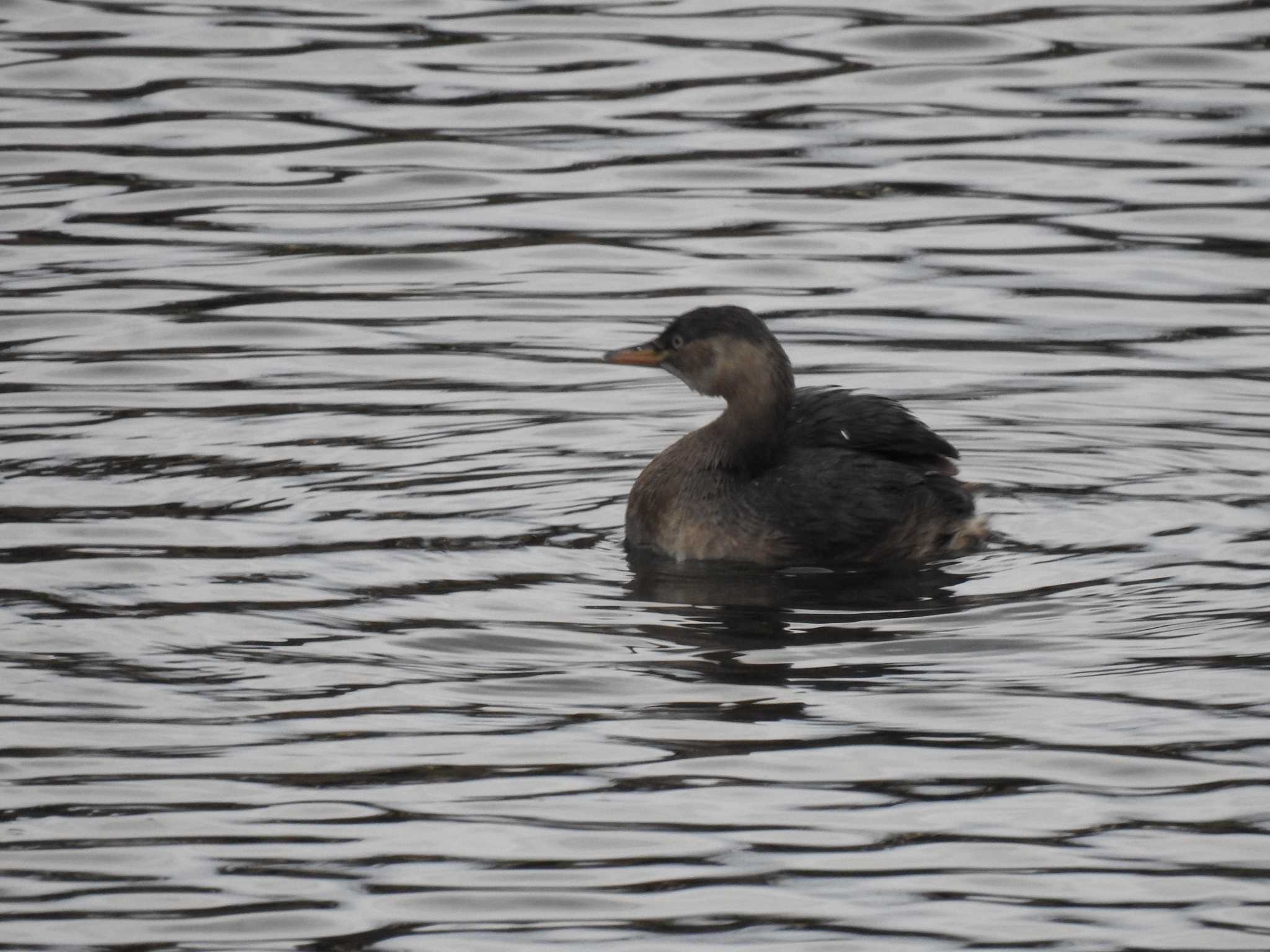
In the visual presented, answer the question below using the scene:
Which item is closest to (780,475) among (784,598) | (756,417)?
(756,417)

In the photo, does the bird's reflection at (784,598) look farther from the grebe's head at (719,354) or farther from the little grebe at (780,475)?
the grebe's head at (719,354)

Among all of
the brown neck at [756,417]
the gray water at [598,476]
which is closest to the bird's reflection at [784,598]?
the gray water at [598,476]

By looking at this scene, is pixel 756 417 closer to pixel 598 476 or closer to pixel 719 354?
pixel 719 354

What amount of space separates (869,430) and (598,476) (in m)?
1.37

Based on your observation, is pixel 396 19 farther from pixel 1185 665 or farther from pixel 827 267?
pixel 1185 665

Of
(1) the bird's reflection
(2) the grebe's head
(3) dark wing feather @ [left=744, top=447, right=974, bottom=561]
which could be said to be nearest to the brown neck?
(2) the grebe's head

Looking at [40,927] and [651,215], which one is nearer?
[40,927]

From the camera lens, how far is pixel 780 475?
9.74 m

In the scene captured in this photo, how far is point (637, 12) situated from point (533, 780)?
1146 centimetres

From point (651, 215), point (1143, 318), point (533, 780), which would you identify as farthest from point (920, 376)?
point (533, 780)

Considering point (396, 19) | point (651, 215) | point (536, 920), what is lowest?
point (536, 920)

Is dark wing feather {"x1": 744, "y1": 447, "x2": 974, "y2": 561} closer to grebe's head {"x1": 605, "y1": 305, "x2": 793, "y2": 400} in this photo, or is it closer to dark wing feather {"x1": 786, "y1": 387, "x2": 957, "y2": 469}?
dark wing feather {"x1": 786, "y1": 387, "x2": 957, "y2": 469}

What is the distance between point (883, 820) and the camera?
6.69 meters

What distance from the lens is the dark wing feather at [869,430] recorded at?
977cm
